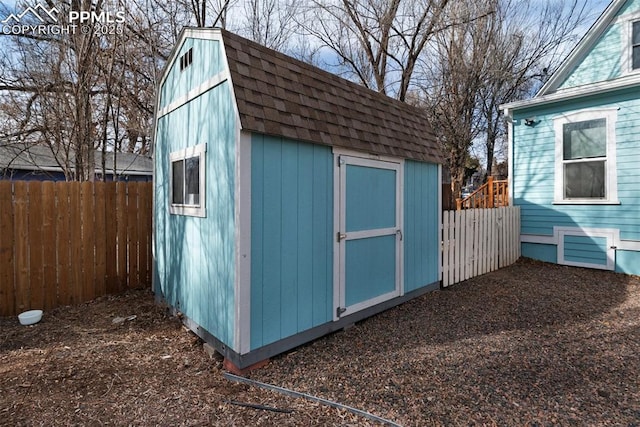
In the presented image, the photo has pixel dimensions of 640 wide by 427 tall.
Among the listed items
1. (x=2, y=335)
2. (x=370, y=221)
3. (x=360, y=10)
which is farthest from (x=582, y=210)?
(x=360, y=10)

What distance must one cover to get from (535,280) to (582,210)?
2.03 metres

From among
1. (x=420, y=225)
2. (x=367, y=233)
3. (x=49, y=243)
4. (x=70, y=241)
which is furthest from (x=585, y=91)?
(x=49, y=243)

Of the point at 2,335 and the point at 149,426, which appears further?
the point at 2,335

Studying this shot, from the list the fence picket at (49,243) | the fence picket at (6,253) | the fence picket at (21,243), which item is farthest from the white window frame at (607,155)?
the fence picket at (6,253)

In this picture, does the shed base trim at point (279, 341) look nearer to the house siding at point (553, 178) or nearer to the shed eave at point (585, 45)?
the house siding at point (553, 178)

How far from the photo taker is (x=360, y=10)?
41.3 feet

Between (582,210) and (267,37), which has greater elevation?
(267,37)

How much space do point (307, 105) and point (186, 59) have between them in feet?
4.83

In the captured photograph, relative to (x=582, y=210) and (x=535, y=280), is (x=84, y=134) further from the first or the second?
(x=582, y=210)

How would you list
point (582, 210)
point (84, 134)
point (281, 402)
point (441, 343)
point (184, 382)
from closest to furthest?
point (281, 402), point (184, 382), point (441, 343), point (84, 134), point (582, 210)

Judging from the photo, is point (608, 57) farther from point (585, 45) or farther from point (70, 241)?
point (70, 241)

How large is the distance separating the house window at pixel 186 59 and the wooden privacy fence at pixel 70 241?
2.01 metres

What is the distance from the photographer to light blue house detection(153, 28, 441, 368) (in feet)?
9.39

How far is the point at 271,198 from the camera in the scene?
118 inches
